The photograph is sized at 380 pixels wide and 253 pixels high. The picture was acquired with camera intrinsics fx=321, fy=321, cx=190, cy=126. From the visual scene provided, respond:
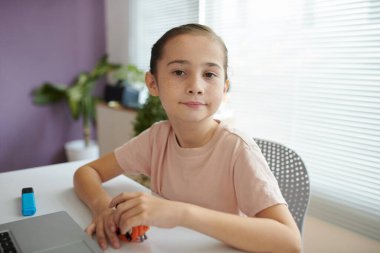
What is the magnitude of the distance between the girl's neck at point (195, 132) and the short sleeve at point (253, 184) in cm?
14

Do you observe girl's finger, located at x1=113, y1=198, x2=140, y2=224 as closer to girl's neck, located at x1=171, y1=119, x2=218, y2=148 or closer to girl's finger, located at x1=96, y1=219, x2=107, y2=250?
girl's finger, located at x1=96, y1=219, x2=107, y2=250

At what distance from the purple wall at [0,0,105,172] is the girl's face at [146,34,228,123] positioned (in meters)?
2.52

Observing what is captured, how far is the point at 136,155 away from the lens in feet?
3.44

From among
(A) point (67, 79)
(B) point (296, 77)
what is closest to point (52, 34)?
(A) point (67, 79)

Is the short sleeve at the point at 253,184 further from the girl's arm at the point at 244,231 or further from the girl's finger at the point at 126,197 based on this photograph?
the girl's finger at the point at 126,197

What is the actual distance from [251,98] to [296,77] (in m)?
0.34

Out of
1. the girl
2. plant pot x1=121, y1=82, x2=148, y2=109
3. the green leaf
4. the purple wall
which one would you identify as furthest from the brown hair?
the purple wall

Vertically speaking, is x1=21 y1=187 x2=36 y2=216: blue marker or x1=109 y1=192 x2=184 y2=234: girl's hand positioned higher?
x1=109 y1=192 x2=184 y2=234: girl's hand

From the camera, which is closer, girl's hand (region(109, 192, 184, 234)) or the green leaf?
girl's hand (region(109, 192, 184, 234))

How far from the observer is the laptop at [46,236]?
61cm

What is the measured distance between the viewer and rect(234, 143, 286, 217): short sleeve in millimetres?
708

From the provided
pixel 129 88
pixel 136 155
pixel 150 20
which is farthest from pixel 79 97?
pixel 136 155

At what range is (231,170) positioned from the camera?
0.84 m

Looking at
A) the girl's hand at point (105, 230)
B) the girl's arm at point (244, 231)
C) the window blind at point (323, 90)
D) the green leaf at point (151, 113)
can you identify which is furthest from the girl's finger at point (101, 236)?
the green leaf at point (151, 113)
